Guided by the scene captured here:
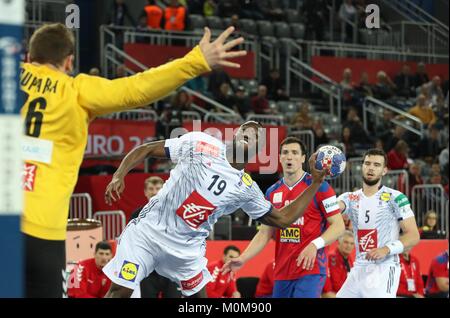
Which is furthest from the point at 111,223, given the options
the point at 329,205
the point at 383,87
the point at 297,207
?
the point at 383,87

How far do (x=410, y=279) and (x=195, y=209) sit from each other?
21.6 feet

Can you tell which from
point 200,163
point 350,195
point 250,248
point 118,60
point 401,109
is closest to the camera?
point 200,163

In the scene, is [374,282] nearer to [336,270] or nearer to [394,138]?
[336,270]

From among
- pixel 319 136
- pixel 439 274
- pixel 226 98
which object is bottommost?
pixel 439 274

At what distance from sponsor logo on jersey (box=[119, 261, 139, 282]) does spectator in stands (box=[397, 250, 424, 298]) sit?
635cm

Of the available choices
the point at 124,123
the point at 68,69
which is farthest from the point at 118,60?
the point at 68,69

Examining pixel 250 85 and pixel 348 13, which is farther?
pixel 348 13

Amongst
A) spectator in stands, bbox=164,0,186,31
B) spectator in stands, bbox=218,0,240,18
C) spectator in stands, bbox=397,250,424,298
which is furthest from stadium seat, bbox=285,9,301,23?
spectator in stands, bbox=397,250,424,298

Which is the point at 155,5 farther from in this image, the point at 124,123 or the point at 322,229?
the point at 322,229

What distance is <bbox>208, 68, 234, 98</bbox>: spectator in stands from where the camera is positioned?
21516 millimetres

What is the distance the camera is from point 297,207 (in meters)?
7.45

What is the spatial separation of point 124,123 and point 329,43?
9.04 metres
